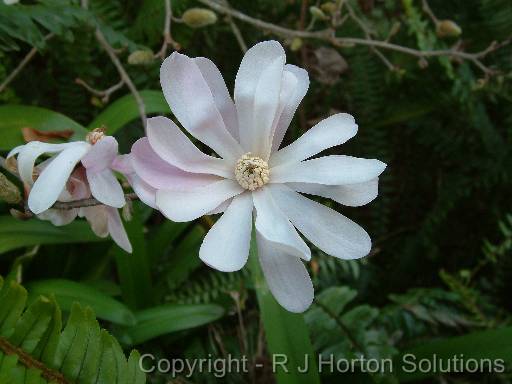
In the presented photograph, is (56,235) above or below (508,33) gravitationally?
below

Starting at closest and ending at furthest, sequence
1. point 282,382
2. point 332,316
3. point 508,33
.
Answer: point 282,382 < point 332,316 < point 508,33

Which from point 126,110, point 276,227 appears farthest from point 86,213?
point 126,110

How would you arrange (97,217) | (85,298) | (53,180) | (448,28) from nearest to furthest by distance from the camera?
(53,180) < (97,217) < (85,298) < (448,28)

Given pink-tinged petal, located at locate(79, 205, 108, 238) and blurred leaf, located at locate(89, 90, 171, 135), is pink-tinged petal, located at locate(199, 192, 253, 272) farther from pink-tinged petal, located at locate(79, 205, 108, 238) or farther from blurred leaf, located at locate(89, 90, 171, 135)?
blurred leaf, located at locate(89, 90, 171, 135)

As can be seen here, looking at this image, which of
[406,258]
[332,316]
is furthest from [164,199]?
[406,258]

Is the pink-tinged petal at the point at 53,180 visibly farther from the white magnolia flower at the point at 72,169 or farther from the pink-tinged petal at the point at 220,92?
the pink-tinged petal at the point at 220,92

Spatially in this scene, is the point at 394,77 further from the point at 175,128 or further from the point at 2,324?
the point at 2,324

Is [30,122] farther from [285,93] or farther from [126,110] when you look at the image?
[285,93]

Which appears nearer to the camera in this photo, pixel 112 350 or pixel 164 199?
pixel 164 199
